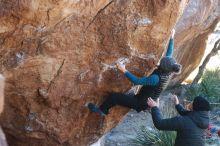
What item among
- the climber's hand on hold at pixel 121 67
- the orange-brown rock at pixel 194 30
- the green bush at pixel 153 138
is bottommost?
the green bush at pixel 153 138

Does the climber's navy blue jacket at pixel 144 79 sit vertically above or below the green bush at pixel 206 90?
above

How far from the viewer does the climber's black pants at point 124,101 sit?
26.3ft

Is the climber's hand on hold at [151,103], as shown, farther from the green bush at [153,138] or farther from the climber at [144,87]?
the green bush at [153,138]

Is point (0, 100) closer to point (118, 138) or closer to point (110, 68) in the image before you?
point (110, 68)

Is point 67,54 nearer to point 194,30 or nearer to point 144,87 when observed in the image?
point 144,87

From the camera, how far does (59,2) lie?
6781 millimetres

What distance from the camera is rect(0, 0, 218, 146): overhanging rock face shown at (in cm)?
695

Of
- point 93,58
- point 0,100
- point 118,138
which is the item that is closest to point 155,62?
point 93,58

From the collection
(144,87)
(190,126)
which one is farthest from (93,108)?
(190,126)

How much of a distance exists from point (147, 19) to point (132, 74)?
3.04ft

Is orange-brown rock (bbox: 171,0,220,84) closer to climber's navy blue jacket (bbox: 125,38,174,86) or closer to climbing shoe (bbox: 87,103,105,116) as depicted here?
climbing shoe (bbox: 87,103,105,116)

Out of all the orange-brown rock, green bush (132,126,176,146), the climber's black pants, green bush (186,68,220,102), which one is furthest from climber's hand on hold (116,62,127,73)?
green bush (186,68,220,102)

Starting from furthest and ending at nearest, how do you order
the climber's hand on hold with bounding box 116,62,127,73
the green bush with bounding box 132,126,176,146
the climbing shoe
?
the green bush with bounding box 132,126,176,146 → the climbing shoe → the climber's hand on hold with bounding box 116,62,127,73

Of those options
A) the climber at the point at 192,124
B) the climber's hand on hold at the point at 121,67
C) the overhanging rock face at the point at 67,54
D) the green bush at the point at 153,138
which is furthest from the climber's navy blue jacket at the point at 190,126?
the green bush at the point at 153,138
